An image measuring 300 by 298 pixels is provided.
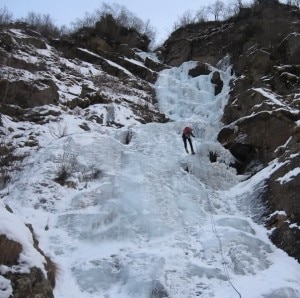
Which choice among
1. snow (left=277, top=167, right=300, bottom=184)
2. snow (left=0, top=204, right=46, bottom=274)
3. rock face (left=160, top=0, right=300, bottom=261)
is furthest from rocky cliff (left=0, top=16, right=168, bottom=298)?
snow (left=277, top=167, right=300, bottom=184)

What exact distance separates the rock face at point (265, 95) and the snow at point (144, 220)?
44cm

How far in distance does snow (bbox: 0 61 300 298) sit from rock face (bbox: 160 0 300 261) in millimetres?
437

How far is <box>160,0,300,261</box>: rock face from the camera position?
11.2m

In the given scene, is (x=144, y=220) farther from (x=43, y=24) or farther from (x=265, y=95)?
(x=43, y=24)

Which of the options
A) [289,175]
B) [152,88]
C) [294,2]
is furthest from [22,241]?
[294,2]

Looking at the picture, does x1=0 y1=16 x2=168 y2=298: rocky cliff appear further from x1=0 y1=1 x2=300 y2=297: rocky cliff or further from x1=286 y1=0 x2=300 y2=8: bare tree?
x1=286 y1=0 x2=300 y2=8: bare tree

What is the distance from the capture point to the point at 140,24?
37625mm

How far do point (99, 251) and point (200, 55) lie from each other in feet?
68.1

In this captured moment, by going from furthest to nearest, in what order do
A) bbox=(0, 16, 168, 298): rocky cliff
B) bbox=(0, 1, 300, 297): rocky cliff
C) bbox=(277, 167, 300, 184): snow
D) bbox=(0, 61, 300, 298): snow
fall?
bbox=(0, 1, 300, 297): rocky cliff
bbox=(277, 167, 300, 184): snow
bbox=(0, 61, 300, 298): snow
bbox=(0, 16, 168, 298): rocky cliff

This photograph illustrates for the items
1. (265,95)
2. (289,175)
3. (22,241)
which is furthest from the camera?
(265,95)

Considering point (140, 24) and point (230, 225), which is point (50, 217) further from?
point (140, 24)

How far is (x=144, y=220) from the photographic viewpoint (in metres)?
10.6

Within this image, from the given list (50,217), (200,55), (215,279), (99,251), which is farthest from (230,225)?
(200,55)

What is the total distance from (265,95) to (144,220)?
779cm
